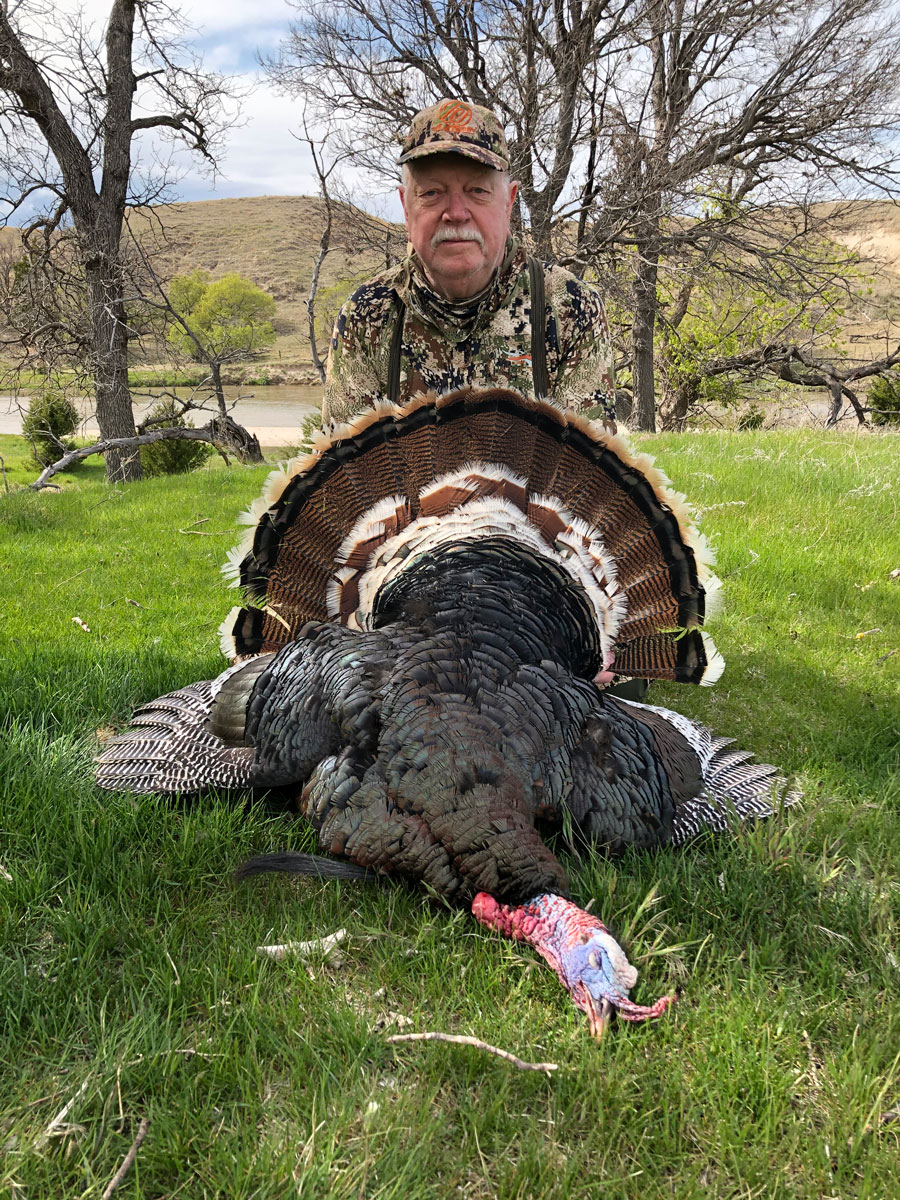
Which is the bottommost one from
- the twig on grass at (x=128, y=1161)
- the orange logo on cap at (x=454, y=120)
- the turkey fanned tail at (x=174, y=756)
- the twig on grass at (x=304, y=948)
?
the twig on grass at (x=128, y=1161)

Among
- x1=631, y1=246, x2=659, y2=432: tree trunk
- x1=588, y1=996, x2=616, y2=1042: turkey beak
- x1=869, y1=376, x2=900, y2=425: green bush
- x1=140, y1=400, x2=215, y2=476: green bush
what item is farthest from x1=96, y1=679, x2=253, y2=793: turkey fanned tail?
x1=869, y1=376, x2=900, y2=425: green bush

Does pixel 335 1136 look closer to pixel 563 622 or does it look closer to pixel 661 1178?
pixel 661 1178

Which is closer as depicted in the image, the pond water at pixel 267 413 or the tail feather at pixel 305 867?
the tail feather at pixel 305 867

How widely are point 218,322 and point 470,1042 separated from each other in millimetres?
31707

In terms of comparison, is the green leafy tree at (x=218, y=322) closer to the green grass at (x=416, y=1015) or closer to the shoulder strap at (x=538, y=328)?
the shoulder strap at (x=538, y=328)

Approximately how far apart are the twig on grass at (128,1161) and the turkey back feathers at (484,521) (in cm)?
177

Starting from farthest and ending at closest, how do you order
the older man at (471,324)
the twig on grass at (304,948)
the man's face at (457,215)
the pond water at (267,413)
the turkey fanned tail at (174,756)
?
the pond water at (267,413) → the older man at (471,324) → the man's face at (457,215) → the turkey fanned tail at (174,756) → the twig on grass at (304,948)

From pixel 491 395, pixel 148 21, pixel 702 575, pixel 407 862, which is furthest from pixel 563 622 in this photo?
pixel 148 21

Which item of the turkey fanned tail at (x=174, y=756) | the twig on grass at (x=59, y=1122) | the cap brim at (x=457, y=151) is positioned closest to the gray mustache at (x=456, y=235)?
the cap brim at (x=457, y=151)

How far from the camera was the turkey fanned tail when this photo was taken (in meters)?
2.68

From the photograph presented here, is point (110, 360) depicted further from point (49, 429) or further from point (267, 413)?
point (267, 413)

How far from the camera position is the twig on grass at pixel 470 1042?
167 centimetres

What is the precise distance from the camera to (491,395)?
298 centimetres

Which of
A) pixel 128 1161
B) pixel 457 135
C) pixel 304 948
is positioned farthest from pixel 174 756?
pixel 457 135
